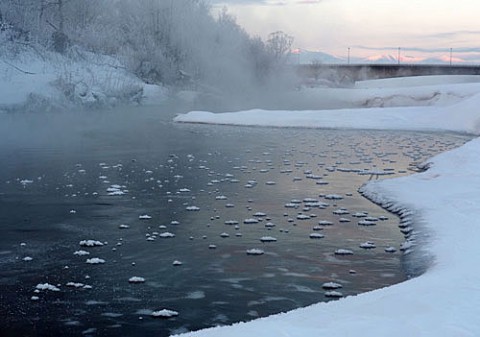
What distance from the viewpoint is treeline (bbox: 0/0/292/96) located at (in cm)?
6412

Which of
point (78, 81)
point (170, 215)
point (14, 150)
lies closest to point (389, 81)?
point (78, 81)

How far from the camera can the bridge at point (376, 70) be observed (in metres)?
90.5

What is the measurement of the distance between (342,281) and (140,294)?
7.95ft

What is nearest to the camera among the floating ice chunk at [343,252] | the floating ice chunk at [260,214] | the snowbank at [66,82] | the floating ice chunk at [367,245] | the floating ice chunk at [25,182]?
the floating ice chunk at [343,252]

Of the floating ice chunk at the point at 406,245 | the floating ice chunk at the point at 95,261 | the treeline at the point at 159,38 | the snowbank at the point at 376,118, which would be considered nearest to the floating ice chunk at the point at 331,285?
the floating ice chunk at the point at 406,245

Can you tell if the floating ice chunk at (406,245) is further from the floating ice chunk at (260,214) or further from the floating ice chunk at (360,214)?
the floating ice chunk at (260,214)

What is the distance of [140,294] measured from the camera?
7.82 m

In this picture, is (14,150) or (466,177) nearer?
(466,177)

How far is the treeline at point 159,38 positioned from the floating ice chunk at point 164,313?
5671 centimetres

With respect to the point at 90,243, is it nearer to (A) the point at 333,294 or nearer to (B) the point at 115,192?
Answer: (A) the point at 333,294

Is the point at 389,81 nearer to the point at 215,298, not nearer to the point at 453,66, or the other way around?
the point at 453,66

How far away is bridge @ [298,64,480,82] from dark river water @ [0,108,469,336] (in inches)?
2895

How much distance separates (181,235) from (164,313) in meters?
3.37

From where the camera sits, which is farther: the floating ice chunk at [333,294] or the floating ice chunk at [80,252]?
the floating ice chunk at [80,252]
